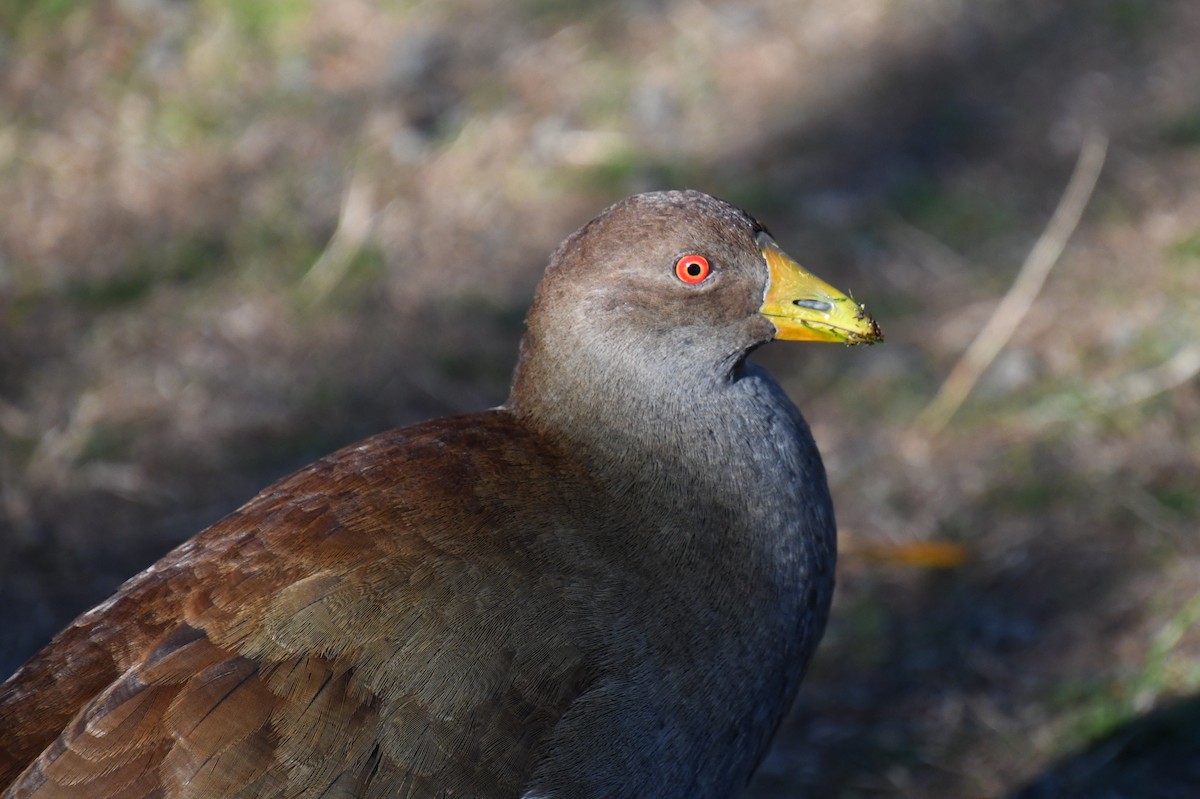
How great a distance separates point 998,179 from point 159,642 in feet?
16.5

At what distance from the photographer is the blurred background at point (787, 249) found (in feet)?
15.6

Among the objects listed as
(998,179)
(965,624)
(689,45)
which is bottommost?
(965,624)

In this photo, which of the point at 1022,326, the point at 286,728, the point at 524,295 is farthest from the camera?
the point at 524,295

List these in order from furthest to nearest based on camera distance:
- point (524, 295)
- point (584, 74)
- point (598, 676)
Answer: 1. point (584, 74)
2. point (524, 295)
3. point (598, 676)

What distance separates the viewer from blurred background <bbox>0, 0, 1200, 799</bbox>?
15.6ft

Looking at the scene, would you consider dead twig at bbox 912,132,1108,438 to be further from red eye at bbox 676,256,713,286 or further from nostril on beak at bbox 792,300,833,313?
red eye at bbox 676,256,713,286

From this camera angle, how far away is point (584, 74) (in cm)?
763

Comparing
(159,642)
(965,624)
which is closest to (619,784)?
(159,642)

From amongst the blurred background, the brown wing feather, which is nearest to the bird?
the brown wing feather

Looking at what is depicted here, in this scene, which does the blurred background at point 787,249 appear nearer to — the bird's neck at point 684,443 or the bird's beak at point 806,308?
the bird's neck at point 684,443

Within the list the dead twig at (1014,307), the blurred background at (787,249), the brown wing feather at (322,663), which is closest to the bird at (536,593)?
the brown wing feather at (322,663)

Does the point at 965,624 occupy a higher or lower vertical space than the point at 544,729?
lower

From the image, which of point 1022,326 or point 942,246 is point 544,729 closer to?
point 1022,326

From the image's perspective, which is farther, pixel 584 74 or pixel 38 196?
pixel 584 74
